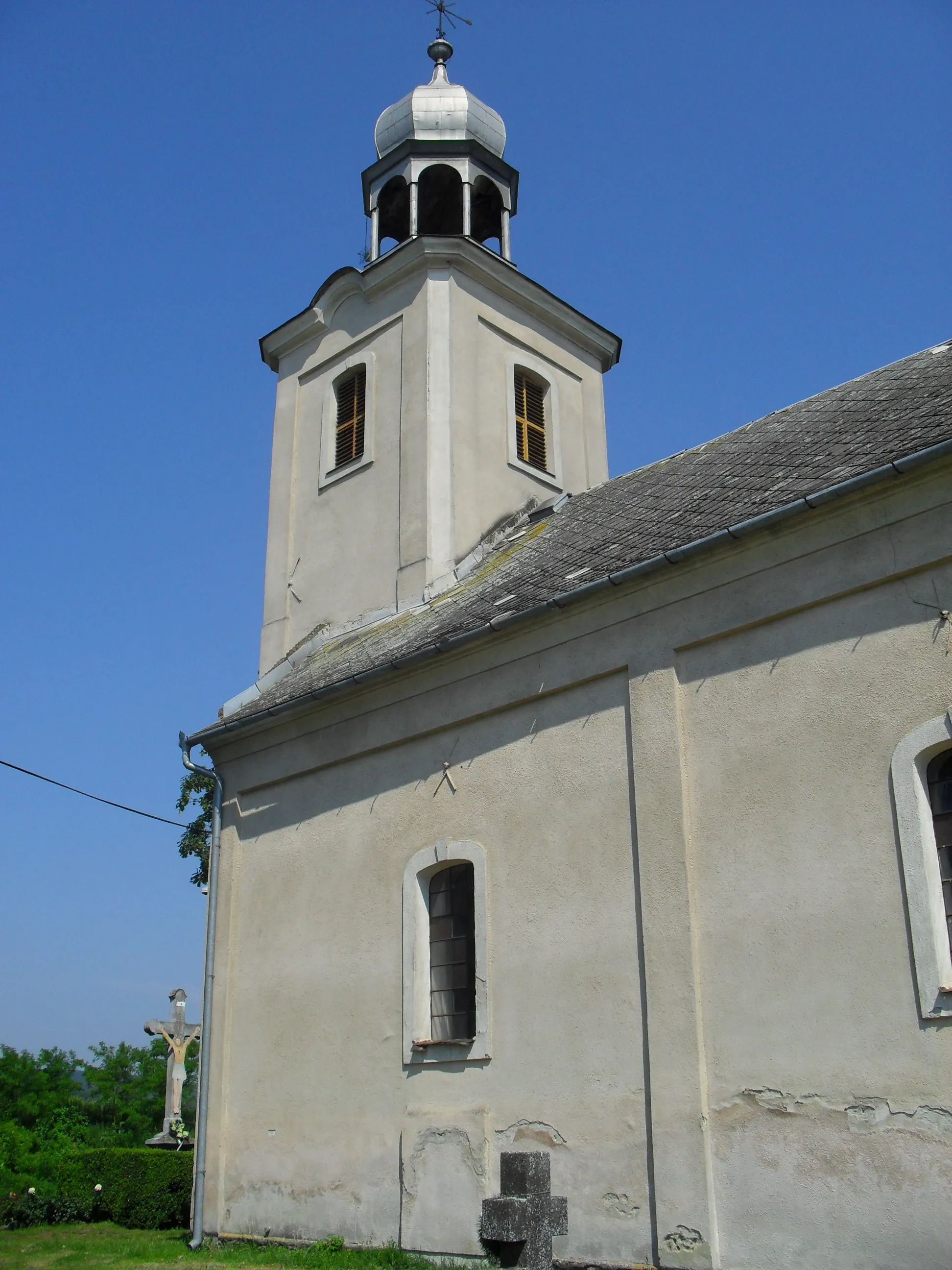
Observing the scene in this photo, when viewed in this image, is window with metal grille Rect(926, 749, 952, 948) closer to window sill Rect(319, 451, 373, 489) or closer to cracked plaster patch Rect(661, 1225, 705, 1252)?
cracked plaster patch Rect(661, 1225, 705, 1252)

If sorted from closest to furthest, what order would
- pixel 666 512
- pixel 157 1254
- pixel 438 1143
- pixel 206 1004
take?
pixel 438 1143 → pixel 157 1254 → pixel 666 512 → pixel 206 1004

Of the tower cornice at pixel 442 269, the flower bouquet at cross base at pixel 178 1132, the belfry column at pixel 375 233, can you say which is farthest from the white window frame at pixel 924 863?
the flower bouquet at cross base at pixel 178 1132

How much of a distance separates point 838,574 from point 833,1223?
4373mm

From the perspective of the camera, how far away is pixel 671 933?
9008mm

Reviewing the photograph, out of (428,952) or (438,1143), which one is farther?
(428,952)

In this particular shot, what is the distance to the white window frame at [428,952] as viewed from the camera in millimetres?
10219

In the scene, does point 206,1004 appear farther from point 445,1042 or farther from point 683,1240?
point 683,1240

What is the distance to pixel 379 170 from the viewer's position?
60.4 ft

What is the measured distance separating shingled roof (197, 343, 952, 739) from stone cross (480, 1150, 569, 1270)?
4.49 metres

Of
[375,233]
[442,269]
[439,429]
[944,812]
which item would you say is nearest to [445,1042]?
[944,812]

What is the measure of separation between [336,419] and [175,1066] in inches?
402

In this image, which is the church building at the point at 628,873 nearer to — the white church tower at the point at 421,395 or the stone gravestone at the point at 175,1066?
the white church tower at the point at 421,395

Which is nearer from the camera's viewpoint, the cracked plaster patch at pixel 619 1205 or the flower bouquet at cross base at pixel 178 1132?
the cracked plaster patch at pixel 619 1205

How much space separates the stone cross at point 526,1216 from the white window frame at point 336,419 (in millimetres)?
10138
